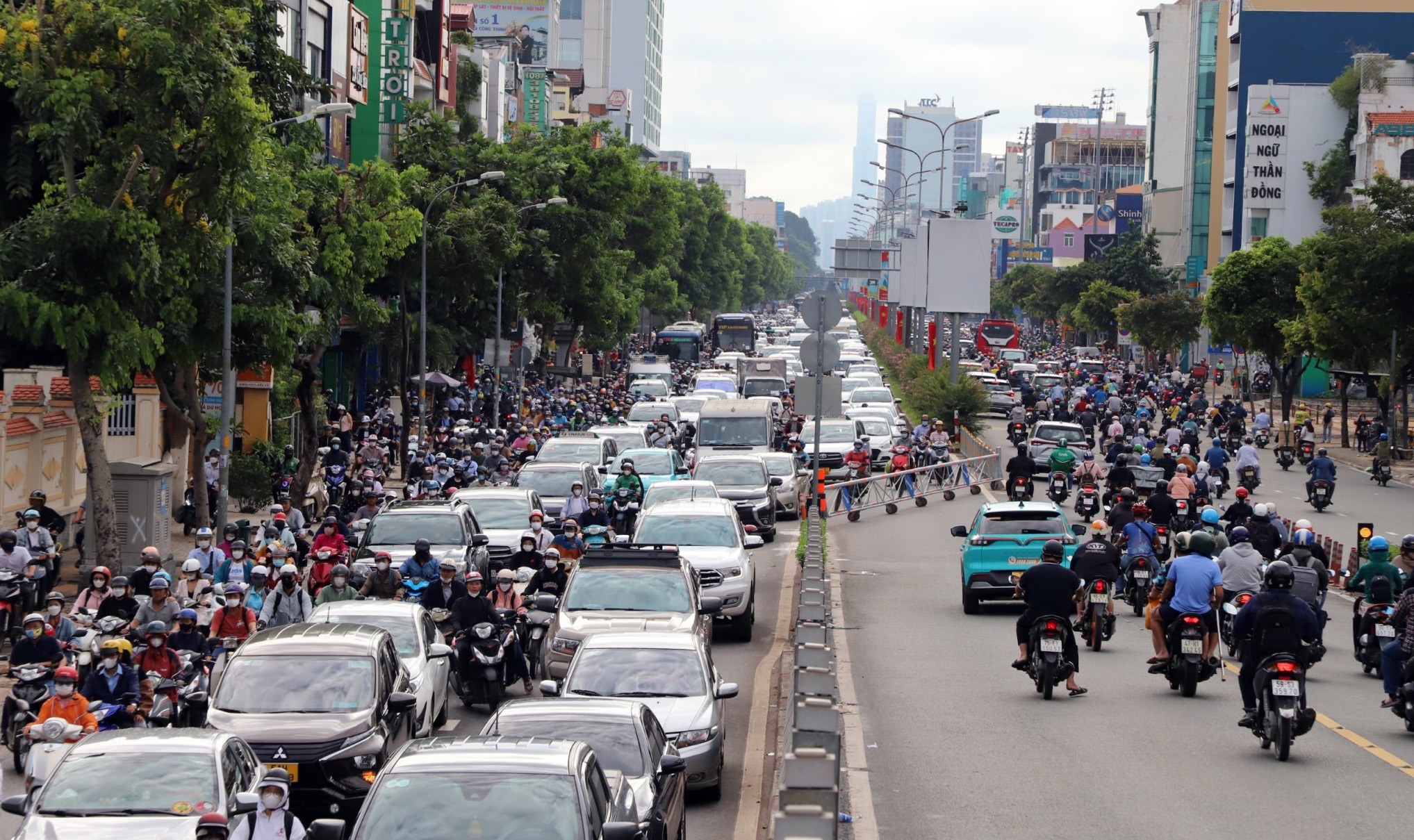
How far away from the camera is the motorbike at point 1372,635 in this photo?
17.6 m

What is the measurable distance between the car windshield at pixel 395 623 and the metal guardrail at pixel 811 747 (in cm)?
335

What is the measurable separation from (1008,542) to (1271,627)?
29.3 feet

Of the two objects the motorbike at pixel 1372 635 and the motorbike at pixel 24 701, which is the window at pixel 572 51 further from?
the motorbike at pixel 24 701

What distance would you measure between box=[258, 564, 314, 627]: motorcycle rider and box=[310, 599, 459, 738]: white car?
3.24ft

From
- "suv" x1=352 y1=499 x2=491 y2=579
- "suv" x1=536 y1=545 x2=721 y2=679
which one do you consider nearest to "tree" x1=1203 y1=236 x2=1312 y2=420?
"suv" x1=352 y1=499 x2=491 y2=579

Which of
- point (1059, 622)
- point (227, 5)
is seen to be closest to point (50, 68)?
point (227, 5)

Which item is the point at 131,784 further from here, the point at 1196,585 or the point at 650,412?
the point at 650,412

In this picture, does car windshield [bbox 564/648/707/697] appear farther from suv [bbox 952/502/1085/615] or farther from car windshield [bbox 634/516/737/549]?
suv [bbox 952/502/1085/615]

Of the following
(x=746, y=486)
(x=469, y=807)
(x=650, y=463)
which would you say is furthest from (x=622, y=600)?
(x=650, y=463)

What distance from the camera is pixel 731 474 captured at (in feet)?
109

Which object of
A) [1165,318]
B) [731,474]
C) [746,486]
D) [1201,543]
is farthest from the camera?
[1165,318]

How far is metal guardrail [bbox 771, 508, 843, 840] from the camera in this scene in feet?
28.0

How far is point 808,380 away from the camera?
86.2 feet

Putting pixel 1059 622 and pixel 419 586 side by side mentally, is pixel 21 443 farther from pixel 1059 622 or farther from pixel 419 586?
pixel 1059 622
